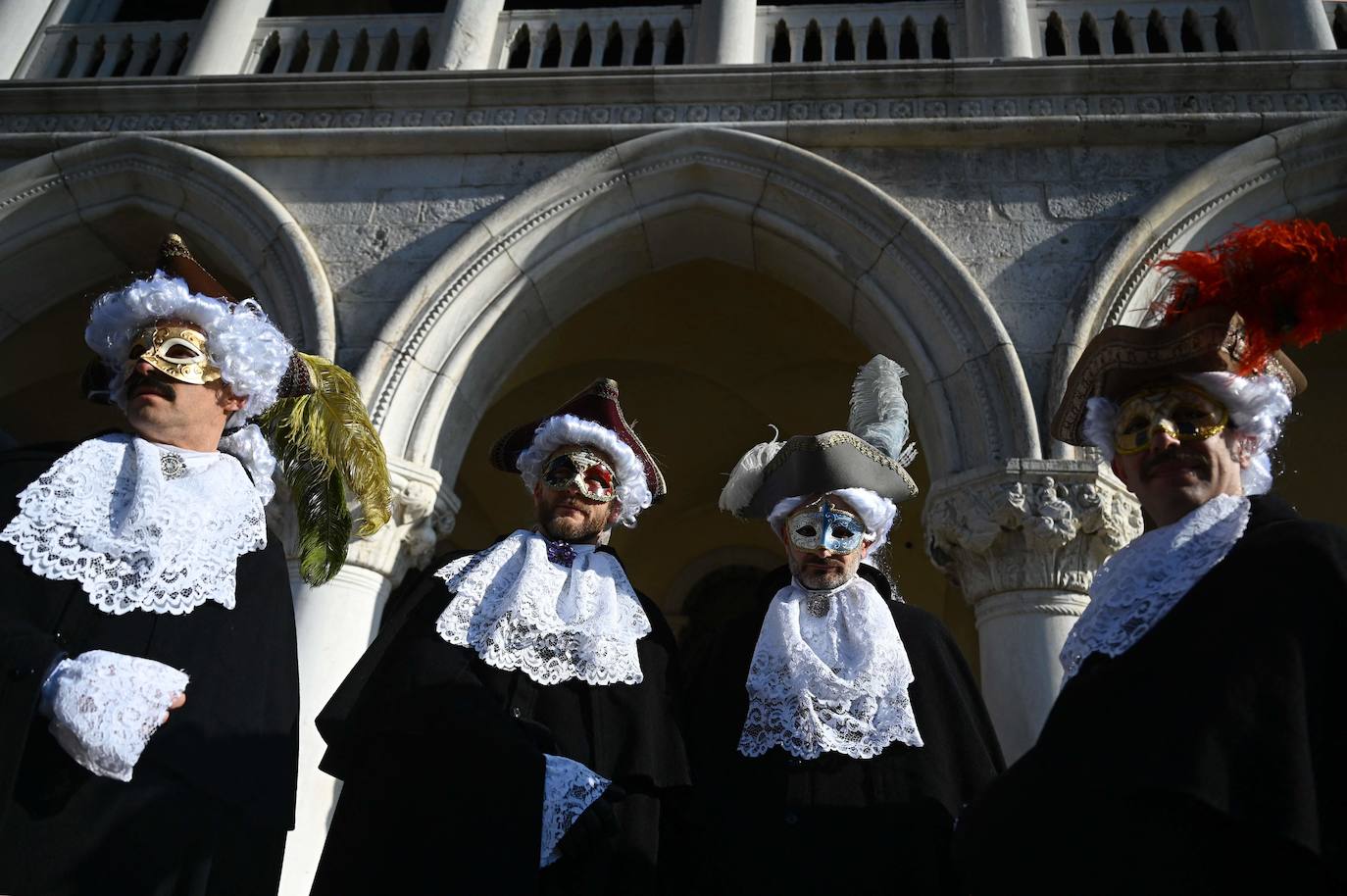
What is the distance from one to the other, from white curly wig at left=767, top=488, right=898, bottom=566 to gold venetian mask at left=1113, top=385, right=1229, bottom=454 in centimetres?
76

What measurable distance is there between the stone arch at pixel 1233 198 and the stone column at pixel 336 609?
10.3 feet

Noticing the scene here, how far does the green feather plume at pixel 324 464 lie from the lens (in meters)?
2.77

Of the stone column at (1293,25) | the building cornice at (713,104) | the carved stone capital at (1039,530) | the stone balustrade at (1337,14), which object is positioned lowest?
the carved stone capital at (1039,530)

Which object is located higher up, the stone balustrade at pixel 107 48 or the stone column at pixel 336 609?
the stone balustrade at pixel 107 48

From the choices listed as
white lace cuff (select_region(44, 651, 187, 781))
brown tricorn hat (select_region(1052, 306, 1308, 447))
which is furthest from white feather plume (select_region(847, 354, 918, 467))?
white lace cuff (select_region(44, 651, 187, 781))

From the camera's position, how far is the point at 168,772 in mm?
1917

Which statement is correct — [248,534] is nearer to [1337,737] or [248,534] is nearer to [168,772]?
[168,772]

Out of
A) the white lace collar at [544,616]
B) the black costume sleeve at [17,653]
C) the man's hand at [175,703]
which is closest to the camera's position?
the black costume sleeve at [17,653]

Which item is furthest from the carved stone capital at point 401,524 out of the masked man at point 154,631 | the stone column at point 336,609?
the masked man at point 154,631

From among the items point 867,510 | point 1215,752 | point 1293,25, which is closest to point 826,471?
point 867,510

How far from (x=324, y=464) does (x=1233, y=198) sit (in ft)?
13.9

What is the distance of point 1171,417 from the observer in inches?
81.3

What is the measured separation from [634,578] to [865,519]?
17.7 ft

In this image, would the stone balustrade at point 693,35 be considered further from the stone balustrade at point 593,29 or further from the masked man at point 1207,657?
the masked man at point 1207,657
